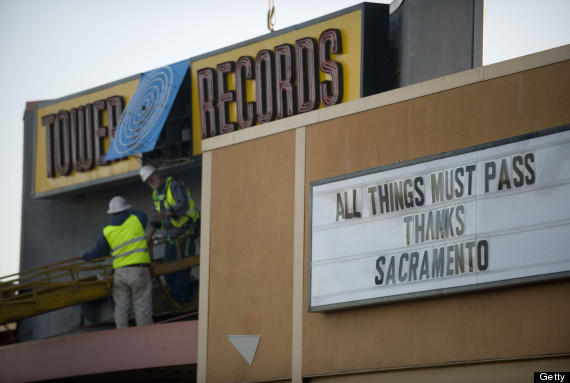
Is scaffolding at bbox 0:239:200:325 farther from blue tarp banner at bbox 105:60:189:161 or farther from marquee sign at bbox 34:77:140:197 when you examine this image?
marquee sign at bbox 34:77:140:197

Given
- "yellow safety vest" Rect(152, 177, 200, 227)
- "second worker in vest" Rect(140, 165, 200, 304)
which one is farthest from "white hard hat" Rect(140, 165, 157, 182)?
"yellow safety vest" Rect(152, 177, 200, 227)

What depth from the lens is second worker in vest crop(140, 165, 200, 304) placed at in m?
18.1

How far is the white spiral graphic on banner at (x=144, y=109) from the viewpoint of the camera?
786 inches

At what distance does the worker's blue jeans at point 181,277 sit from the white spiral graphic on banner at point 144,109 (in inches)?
91.2

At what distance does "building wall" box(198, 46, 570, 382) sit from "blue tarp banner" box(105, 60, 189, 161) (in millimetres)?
5185

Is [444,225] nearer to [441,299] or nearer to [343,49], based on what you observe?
[441,299]

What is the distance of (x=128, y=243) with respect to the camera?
57.6ft

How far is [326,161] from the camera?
13.2m

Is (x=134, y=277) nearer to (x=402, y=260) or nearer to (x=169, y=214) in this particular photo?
(x=169, y=214)

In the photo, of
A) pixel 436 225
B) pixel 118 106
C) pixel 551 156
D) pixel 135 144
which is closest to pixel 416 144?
pixel 436 225

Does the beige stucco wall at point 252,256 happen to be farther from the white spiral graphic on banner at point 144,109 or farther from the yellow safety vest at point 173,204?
the white spiral graphic on banner at point 144,109

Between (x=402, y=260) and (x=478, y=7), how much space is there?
6008 millimetres

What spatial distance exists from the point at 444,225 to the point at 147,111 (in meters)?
9.71

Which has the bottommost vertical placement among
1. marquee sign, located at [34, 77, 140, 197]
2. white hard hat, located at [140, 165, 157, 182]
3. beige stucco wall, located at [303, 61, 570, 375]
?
beige stucco wall, located at [303, 61, 570, 375]
